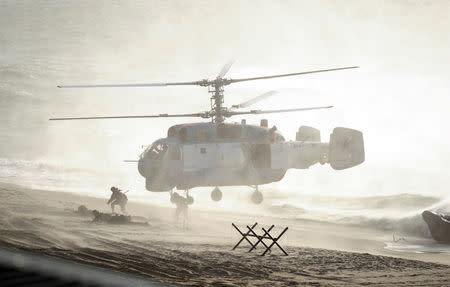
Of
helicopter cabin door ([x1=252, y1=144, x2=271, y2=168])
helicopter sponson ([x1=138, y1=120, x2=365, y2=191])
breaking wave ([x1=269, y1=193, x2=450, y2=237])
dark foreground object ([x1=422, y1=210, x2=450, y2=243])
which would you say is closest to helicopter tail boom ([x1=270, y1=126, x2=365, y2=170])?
helicopter sponson ([x1=138, y1=120, x2=365, y2=191])

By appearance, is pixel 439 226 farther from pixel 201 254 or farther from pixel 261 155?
pixel 201 254

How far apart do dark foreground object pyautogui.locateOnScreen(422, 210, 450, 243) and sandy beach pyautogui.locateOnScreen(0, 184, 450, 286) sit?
8.85 ft

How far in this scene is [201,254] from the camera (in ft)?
→ 71.5

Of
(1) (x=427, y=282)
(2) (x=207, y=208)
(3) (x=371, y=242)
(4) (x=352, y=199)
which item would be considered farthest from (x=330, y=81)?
(1) (x=427, y=282)

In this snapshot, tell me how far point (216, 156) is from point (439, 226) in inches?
485

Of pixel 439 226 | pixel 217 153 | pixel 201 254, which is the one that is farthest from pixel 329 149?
pixel 201 254

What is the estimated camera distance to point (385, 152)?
7600 centimetres

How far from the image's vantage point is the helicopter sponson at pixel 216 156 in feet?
80.3

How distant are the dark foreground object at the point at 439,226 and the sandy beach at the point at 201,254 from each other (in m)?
2.70

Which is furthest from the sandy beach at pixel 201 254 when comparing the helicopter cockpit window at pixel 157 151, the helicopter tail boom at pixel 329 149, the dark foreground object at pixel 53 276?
the dark foreground object at pixel 53 276

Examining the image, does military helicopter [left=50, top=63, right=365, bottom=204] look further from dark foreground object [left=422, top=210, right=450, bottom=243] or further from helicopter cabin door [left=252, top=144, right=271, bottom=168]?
dark foreground object [left=422, top=210, right=450, bottom=243]

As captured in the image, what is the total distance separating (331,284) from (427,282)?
3406mm

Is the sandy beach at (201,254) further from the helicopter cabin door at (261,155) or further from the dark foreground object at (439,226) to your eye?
the helicopter cabin door at (261,155)

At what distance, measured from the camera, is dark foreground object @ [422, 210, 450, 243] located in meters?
30.4
